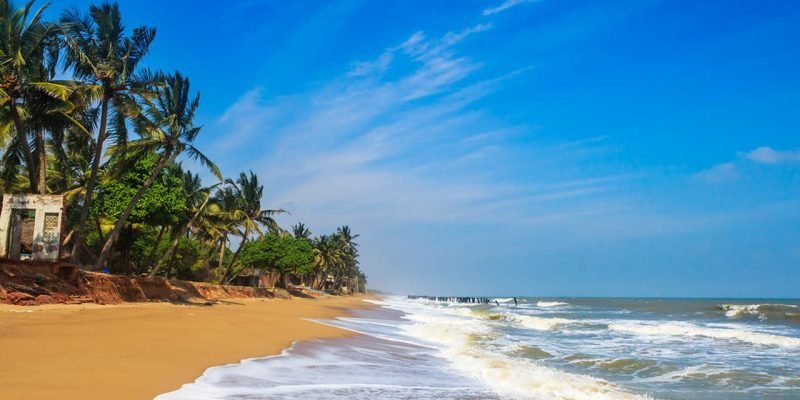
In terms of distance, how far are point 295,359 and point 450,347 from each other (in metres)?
6.58

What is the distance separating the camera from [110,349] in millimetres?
8148

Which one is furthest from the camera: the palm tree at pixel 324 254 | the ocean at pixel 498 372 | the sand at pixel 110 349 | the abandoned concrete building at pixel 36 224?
the palm tree at pixel 324 254

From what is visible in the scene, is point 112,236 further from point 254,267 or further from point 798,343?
point 254,267

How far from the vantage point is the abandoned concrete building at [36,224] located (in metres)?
15.3

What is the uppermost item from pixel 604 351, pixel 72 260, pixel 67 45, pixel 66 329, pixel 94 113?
pixel 67 45

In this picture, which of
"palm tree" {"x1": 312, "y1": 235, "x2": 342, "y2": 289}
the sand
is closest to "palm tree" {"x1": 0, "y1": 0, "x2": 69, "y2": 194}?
the sand

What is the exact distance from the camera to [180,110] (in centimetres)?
2172

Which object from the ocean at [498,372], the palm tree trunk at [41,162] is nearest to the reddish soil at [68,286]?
the palm tree trunk at [41,162]

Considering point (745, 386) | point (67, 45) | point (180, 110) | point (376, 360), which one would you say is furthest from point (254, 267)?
point (745, 386)

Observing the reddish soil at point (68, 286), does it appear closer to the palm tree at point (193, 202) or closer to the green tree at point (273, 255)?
the palm tree at point (193, 202)

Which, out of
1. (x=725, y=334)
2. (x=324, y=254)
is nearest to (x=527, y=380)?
(x=725, y=334)

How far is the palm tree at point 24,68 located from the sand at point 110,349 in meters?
6.07

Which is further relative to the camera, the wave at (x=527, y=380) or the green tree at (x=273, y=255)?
the green tree at (x=273, y=255)

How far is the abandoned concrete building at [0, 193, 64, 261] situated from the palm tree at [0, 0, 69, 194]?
1136 mm
